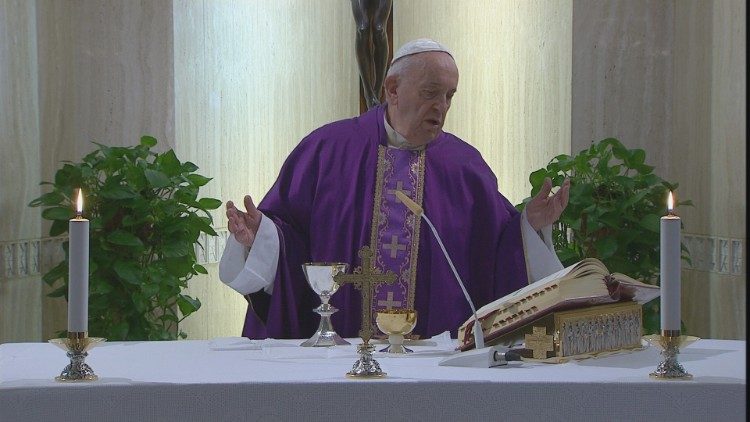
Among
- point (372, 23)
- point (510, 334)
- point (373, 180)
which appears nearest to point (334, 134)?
point (373, 180)

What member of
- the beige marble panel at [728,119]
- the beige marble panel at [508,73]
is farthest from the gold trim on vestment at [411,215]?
the beige marble panel at [508,73]

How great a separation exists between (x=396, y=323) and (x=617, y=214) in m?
2.87

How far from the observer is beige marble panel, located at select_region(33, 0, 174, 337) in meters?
5.40

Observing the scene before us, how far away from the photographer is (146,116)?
5.74m

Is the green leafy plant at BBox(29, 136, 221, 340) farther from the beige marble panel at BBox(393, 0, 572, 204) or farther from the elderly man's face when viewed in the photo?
the beige marble panel at BBox(393, 0, 572, 204)

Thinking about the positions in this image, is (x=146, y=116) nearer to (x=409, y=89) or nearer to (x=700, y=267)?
(x=409, y=89)

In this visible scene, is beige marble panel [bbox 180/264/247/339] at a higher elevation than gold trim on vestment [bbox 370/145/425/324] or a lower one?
lower

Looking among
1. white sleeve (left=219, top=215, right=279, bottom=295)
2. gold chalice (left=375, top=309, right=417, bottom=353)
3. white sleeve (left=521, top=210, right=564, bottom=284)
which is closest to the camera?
gold chalice (left=375, top=309, right=417, bottom=353)

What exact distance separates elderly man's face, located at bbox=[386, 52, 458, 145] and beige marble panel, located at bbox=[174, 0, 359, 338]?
226cm

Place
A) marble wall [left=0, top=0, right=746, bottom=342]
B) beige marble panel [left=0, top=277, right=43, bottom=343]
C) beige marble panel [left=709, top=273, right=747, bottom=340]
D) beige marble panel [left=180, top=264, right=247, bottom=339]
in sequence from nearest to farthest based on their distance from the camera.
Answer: beige marble panel [left=0, top=277, right=43, bottom=343] < marble wall [left=0, top=0, right=746, bottom=342] < beige marble panel [left=709, top=273, right=747, bottom=340] < beige marble panel [left=180, top=264, right=247, bottom=339]

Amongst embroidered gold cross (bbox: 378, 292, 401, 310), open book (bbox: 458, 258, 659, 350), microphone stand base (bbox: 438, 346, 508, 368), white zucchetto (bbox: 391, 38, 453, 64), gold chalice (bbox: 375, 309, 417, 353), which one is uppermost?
white zucchetto (bbox: 391, 38, 453, 64)

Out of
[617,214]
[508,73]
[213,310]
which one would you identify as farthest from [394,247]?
[508,73]

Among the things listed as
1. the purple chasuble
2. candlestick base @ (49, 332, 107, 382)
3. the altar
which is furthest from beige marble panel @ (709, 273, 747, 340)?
candlestick base @ (49, 332, 107, 382)

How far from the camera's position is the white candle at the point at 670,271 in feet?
7.02
